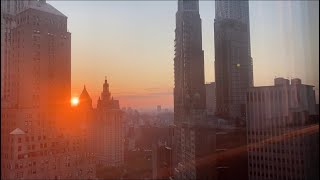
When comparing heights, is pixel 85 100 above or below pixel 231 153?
above

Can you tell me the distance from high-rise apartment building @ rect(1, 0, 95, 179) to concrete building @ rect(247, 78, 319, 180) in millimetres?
2472

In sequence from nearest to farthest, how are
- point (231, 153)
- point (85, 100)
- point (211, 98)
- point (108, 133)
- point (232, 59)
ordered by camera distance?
1. point (85, 100)
2. point (108, 133)
3. point (211, 98)
4. point (231, 153)
5. point (232, 59)

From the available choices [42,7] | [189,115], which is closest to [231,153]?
[189,115]

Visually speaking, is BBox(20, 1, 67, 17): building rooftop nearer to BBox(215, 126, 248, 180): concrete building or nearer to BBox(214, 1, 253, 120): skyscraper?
BBox(214, 1, 253, 120): skyscraper

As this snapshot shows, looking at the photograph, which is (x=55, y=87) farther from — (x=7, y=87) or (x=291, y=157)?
(x=291, y=157)

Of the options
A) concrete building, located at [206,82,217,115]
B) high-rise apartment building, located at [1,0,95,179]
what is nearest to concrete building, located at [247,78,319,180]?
concrete building, located at [206,82,217,115]

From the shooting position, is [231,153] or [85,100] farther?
[231,153]

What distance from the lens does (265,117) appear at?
5555mm

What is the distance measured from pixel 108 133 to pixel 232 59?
3.61 m

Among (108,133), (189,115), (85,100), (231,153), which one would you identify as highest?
(85,100)

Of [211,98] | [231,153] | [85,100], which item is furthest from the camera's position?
[231,153]

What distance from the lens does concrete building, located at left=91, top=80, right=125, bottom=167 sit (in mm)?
4375

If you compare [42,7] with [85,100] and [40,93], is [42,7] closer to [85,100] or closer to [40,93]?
[40,93]

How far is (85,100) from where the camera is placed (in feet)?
11.4
